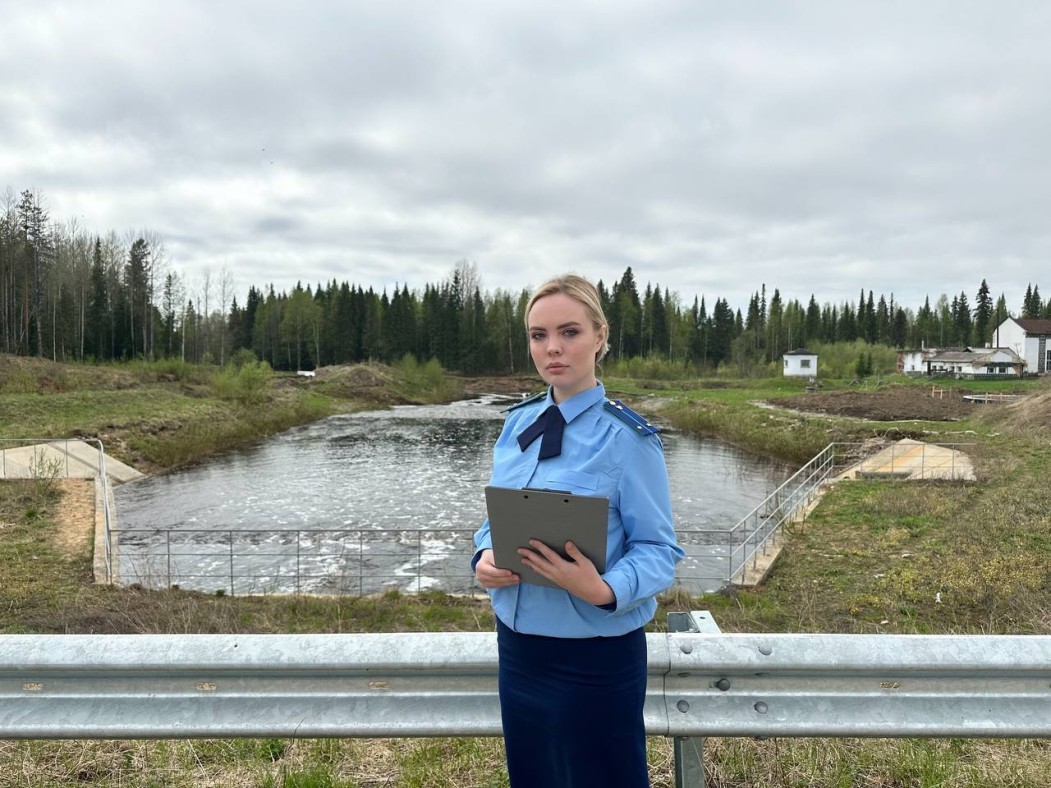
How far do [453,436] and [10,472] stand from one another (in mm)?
22304

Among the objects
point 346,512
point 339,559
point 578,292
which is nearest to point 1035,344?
point 346,512

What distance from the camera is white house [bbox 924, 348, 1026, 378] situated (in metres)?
68.2

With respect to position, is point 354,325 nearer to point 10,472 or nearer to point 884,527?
point 10,472

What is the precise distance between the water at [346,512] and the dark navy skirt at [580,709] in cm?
911

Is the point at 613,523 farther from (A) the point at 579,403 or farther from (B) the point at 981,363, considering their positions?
(B) the point at 981,363

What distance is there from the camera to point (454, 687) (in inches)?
93.0

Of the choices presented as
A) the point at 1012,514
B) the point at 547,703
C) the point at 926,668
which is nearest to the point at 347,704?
the point at 547,703

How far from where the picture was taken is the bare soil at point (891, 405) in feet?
125

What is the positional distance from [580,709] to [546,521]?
0.58m

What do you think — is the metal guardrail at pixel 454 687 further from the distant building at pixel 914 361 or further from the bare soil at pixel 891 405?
the distant building at pixel 914 361

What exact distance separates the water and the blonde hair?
30.3 feet

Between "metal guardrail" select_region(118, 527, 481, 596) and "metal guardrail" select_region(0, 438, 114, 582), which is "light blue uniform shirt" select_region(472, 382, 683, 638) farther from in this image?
"metal guardrail" select_region(0, 438, 114, 582)

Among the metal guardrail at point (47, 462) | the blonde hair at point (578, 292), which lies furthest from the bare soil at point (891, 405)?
the blonde hair at point (578, 292)

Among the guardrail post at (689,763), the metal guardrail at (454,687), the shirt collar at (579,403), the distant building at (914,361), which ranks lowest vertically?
the guardrail post at (689,763)
